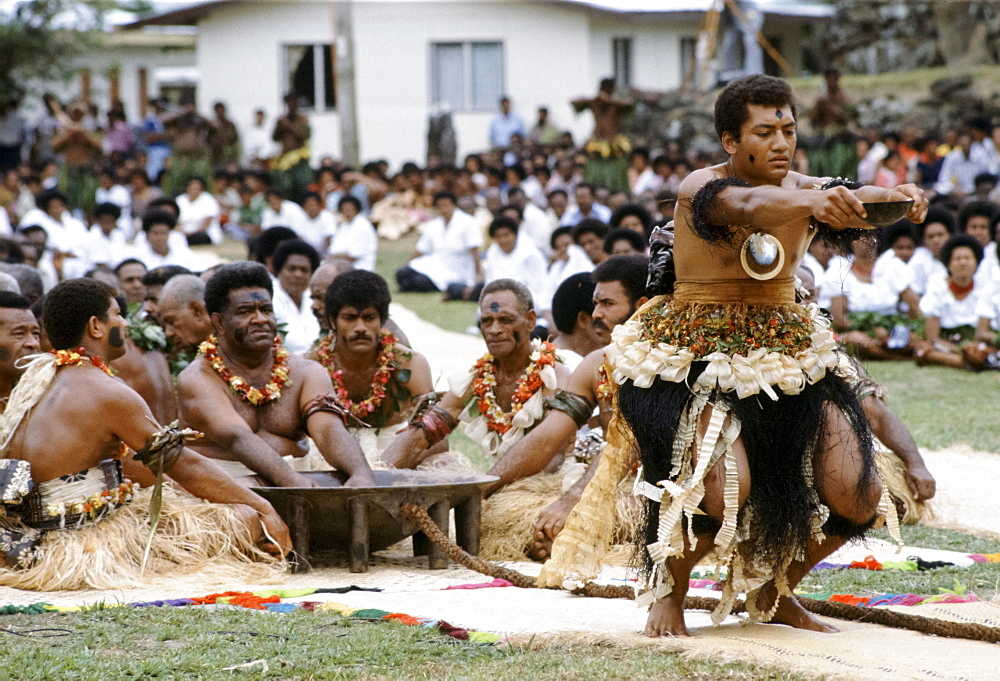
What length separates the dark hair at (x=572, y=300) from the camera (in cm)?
667

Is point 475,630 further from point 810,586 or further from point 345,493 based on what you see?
point 810,586

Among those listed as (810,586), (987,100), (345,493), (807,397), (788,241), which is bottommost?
(810,586)

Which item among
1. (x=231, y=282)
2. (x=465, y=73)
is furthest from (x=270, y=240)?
(x=465, y=73)

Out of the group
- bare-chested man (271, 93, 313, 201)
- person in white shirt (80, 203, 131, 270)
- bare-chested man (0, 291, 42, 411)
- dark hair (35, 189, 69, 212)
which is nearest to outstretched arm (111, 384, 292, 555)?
bare-chested man (0, 291, 42, 411)

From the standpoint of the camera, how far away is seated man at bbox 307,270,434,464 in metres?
6.61

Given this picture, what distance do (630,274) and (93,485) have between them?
2.52 metres

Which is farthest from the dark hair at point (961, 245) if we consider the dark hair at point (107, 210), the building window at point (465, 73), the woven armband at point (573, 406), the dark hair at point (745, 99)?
the building window at point (465, 73)

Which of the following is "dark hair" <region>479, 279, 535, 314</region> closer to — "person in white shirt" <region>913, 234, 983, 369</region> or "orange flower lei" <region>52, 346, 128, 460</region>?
"orange flower lei" <region>52, 346, 128, 460</region>

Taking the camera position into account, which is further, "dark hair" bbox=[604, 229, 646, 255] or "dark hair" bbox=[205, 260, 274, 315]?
"dark hair" bbox=[604, 229, 646, 255]

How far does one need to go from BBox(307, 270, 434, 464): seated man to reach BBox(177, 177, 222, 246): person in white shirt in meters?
13.5

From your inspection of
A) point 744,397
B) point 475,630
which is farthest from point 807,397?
point 475,630

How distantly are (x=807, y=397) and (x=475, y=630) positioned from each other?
51.5 inches

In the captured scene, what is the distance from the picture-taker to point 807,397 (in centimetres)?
397

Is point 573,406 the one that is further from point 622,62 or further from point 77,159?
point 622,62
